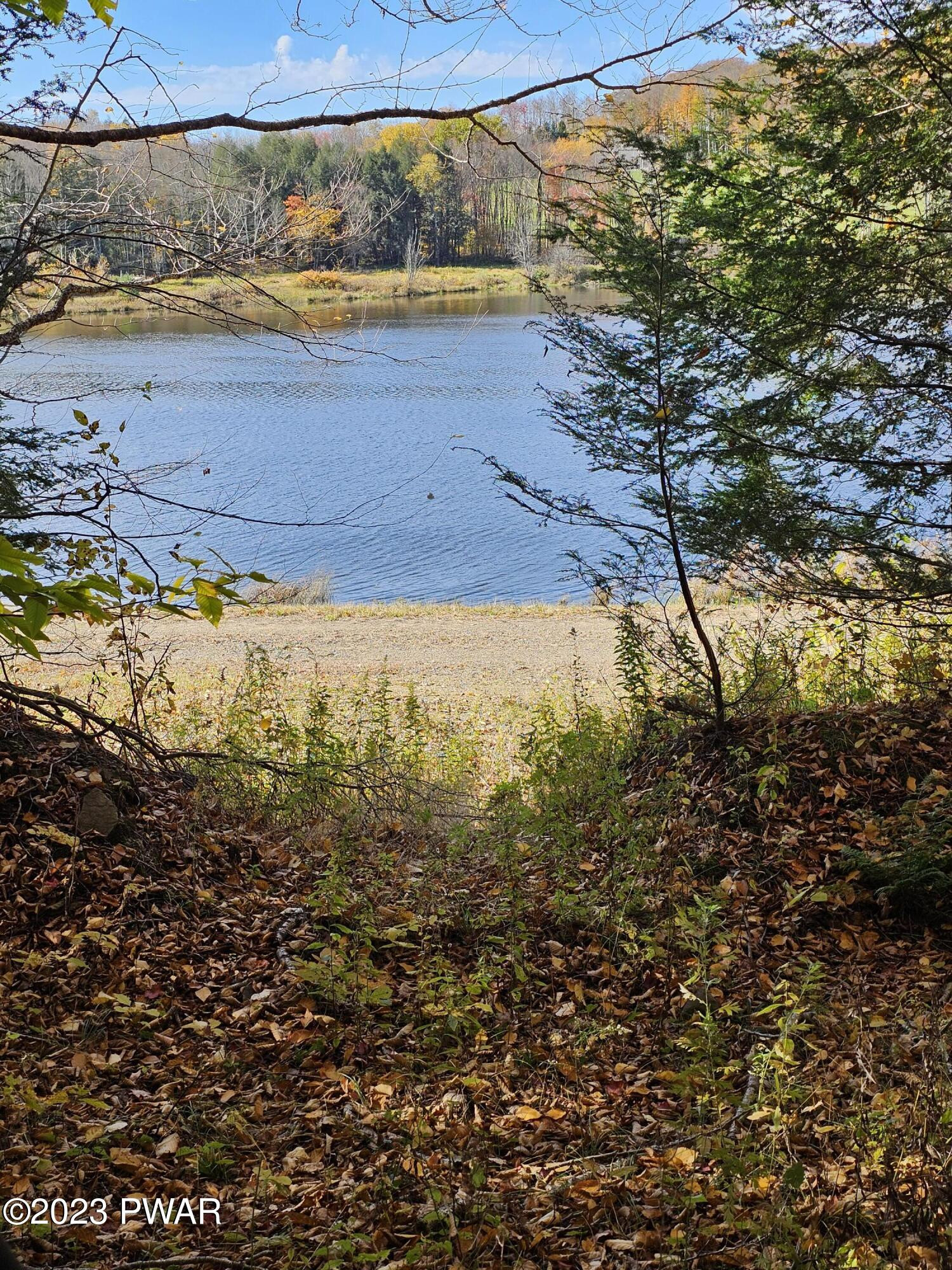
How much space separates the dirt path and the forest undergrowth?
18.6 ft

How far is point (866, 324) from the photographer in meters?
5.68

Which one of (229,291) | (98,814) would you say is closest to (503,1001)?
(98,814)

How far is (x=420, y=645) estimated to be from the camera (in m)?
15.0

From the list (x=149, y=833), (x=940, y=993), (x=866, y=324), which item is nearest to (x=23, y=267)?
(x=149, y=833)

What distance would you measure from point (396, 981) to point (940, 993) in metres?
2.24

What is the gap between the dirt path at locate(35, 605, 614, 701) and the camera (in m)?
13.0

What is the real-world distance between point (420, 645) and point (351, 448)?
511 inches

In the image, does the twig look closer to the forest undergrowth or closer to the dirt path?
the forest undergrowth

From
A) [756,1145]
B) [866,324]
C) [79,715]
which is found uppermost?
[866,324]

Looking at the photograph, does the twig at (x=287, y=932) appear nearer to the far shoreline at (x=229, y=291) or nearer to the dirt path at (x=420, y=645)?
the far shoreline at (x=229, y=291)

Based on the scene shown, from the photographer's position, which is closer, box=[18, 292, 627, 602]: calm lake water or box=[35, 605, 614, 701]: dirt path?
box=[35, 605, 614, 701]: dirt path

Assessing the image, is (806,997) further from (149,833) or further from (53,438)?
(53,438)
